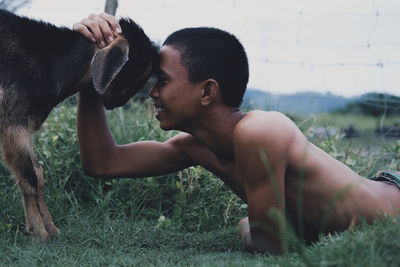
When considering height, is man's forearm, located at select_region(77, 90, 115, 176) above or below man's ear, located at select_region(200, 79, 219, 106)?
below

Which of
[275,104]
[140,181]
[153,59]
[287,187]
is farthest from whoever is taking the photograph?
[275,104]

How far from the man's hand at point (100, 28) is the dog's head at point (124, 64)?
7cm

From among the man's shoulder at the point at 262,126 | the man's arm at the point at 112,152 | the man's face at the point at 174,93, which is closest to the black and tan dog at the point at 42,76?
the man's arm at the point at 112,152

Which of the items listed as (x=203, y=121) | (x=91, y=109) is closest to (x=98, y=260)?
(x=203, y=121)

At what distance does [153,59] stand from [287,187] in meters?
1.14

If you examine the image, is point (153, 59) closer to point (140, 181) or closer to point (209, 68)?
point (209, 68)

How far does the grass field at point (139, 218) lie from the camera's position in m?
2.40

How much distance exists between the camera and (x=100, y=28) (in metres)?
3.32

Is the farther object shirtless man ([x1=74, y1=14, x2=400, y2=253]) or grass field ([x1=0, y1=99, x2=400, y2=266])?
shirtless man ([x1=74, y1=14, x2=400, y2=253])

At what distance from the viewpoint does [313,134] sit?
16.0ft

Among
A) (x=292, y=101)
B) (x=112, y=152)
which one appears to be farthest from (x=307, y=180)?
(x=292, y=101)

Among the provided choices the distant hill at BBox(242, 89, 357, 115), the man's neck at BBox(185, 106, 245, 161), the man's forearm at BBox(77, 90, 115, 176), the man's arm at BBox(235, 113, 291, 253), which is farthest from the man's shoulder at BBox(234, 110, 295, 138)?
the distant hill at BBox(242, 89, 357, 115)

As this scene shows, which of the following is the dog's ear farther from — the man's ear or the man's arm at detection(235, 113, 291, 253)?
the man's arm at detection(235, 113, 291, 253)

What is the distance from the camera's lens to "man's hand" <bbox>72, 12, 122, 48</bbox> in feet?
10.8
